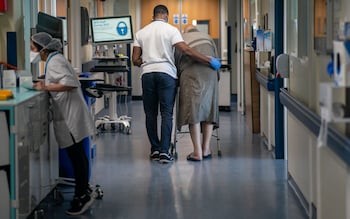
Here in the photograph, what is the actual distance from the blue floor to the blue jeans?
0.97 feet

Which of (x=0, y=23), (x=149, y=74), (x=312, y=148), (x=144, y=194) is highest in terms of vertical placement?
(x=0, y=23)

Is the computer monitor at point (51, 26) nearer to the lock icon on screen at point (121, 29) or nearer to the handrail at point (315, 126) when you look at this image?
the handrail at point (315, 126)

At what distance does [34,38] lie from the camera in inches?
185

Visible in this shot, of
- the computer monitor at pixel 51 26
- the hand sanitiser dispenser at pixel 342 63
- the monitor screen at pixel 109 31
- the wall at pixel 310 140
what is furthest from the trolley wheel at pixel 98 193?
the monitor screen at pixel 109 31

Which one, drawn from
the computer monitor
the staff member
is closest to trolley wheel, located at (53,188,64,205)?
the staff member

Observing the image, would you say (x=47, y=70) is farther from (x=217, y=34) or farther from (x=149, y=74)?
(x=217, y=34)

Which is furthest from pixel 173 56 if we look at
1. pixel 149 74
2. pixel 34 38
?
pixel 34 38

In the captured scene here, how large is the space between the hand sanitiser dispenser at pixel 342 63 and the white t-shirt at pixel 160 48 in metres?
4.02

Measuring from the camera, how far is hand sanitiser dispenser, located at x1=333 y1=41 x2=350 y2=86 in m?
2.57

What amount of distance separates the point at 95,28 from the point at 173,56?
2.65 meters

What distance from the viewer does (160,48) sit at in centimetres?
662

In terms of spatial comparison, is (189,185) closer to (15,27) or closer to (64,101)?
(64,101)

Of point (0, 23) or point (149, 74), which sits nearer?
point (0, 23)

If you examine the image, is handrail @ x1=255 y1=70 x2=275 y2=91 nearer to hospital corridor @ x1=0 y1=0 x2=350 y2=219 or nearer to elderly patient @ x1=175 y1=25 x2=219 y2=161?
hospital corridor @ x1=0 y1=0 x2=350 y2=219
